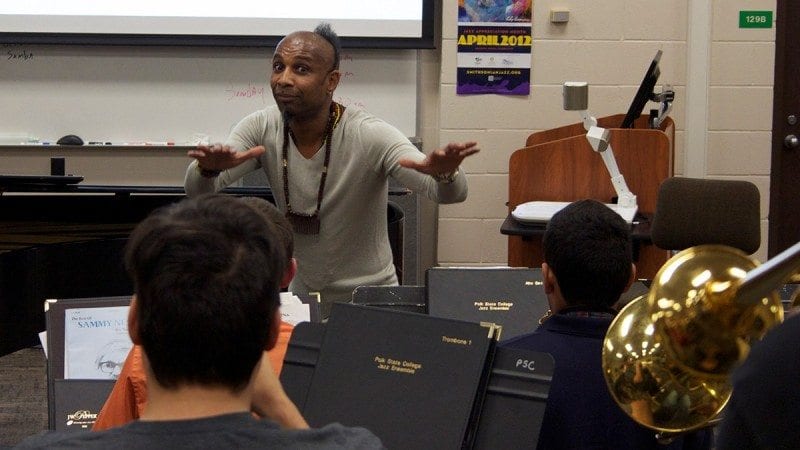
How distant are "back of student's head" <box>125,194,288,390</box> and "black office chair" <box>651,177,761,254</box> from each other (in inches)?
106

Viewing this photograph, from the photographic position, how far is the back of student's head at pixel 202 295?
3.59 ft

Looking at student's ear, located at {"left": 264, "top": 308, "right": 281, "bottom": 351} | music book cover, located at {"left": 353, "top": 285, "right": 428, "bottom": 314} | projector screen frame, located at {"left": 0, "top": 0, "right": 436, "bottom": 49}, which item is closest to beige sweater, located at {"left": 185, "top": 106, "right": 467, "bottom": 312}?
music book cover, located at {"left": 353, "top": 285, "right": 428, "bottom": 314}

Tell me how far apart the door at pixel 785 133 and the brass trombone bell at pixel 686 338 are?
422 centimetres

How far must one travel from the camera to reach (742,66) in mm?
5184

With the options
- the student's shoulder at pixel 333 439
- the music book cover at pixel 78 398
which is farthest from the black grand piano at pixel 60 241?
the student's shoulder at pixel 333 439

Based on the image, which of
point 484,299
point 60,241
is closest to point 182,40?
point 60,241

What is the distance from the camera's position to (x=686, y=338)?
1190 mm

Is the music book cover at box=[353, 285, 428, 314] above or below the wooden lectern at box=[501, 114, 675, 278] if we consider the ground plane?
below

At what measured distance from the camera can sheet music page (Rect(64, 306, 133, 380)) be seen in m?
2.22

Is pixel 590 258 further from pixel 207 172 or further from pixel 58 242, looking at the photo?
pixel 58 242

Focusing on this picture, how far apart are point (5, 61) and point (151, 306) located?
4395mm

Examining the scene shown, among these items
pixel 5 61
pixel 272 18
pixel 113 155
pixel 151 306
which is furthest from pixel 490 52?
pixel 151 306

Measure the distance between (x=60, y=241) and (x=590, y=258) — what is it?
2285 mm

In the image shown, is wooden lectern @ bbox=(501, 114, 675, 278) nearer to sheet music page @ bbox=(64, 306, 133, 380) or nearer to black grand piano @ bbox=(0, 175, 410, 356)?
black grand piano @ bbox=(0, 175, 410, 356)
